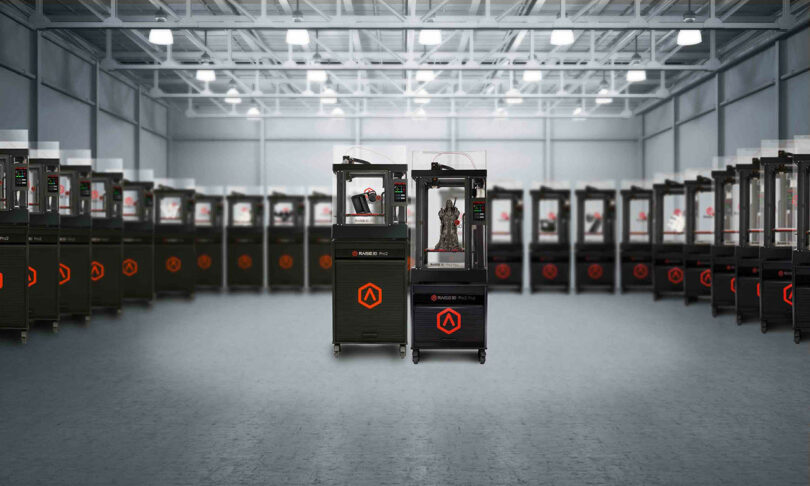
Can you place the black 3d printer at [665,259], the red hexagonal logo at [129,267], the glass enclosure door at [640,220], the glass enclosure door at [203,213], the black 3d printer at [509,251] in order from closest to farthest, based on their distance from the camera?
the red hexagonal logo at [129,267]
the black 3d printer at [665,259]
the black 3d printer at [509,251]
the glass enclosure door at [203,213]
the glass enclosure door at [640,220]

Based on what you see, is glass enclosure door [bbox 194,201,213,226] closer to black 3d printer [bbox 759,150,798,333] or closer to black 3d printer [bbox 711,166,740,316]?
black 3d printer [bbox 711,166,740,316]

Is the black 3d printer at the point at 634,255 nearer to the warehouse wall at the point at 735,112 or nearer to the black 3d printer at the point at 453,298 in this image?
the warehouse wall at the point at 735,112

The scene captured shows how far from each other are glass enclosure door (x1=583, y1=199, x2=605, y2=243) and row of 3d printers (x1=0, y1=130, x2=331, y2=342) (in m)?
6.19

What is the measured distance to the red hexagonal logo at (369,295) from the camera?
6137 millimetres

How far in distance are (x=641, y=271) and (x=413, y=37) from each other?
715cm

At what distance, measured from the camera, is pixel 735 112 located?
13523 mm

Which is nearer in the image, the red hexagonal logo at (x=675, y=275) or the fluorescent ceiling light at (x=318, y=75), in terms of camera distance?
the red hexagonal logo at (x=675, y=275)

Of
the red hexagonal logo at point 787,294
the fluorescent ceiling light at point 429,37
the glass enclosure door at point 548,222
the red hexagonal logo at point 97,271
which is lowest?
the red hexagonal logo at point 787,294

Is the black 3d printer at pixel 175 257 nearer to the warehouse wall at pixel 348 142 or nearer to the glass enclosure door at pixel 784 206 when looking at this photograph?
the warehouse wall at pixel 348 142

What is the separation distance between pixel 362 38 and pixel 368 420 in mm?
12033

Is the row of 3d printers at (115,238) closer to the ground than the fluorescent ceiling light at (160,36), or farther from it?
closer to the ground

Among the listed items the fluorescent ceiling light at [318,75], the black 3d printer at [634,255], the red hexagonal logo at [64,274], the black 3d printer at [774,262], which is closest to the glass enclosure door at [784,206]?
the black 3d printer at [774,262]

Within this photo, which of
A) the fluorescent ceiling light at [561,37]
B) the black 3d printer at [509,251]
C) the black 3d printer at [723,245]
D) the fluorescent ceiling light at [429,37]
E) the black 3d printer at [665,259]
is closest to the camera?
the black 3d printer at [723,245]

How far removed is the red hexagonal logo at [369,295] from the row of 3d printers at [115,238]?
3.94m
